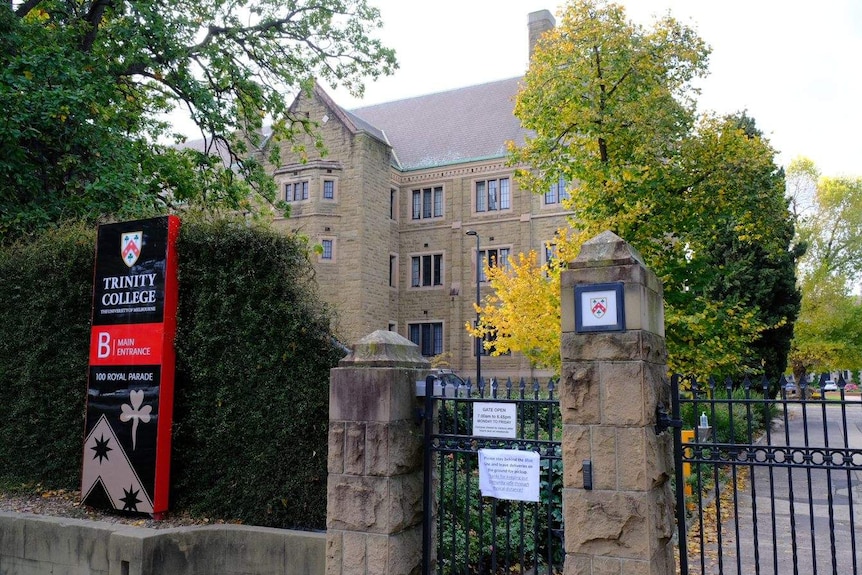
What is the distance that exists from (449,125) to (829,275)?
74.3ft

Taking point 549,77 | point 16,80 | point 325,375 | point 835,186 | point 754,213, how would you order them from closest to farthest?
point 325,375
point 16,80
point 754,213
point 549,77
point 835,186

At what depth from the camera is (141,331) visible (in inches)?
279

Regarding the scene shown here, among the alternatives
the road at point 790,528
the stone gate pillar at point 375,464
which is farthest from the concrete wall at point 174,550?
the road at point 790,528

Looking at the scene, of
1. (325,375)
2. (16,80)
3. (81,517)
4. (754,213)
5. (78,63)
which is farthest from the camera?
(754,213)

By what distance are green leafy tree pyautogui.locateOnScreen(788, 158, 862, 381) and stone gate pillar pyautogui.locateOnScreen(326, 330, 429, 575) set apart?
34.1 meters

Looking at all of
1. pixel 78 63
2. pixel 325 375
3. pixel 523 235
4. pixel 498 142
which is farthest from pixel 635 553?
pixel 498 142

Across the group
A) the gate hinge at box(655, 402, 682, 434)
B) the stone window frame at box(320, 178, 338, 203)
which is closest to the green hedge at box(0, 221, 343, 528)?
the gate hinge at box(655, 402, 682, 434)

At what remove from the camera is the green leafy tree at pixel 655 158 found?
42.6 feet

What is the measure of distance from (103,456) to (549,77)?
11.4 meters

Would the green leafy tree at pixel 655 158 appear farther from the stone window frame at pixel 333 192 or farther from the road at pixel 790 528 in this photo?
the stone window frame at pixel 333 192

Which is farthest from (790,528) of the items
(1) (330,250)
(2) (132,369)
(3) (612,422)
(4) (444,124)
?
(4) (444,124)

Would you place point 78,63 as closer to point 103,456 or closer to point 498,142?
point 103,456

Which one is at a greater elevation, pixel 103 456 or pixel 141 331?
pixel 141 331

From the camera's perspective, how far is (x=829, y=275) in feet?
122
